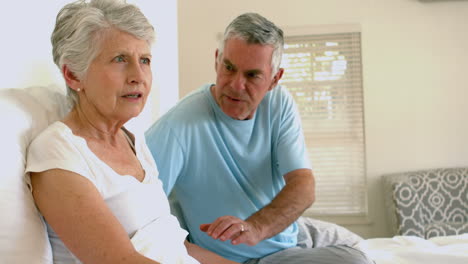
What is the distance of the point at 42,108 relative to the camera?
52.1 inches

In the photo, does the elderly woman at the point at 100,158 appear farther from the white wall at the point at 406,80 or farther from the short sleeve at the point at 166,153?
the white wall at the point at 406,80

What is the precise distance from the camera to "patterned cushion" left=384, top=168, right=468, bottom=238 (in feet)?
14.6

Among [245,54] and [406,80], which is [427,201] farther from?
[245,54]

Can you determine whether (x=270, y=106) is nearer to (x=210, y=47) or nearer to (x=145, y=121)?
(x=145, y=121)

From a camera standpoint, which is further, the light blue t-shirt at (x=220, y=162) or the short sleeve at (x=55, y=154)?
the light blue t-shirt at (x=220, y=162)

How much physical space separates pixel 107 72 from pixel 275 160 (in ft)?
3.46

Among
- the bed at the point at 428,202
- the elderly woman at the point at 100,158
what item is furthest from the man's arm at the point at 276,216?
the bed at the point at 428,202

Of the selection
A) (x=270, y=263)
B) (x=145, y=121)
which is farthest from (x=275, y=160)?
(x=145, y=121)

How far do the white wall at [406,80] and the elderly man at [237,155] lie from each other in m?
2.97

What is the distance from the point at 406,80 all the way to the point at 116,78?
13.4ft

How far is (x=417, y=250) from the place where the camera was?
7.06ft

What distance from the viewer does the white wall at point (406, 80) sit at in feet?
16.1

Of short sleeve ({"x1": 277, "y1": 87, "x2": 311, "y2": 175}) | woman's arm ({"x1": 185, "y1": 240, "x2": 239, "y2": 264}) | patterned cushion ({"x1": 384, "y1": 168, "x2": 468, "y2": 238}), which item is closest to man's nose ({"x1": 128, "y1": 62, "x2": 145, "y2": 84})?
woman's arm ({"x1": 185, "y1": 240, "x2": 239, "y2": 264})

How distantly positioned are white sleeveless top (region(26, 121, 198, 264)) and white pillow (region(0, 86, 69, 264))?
0.03m
